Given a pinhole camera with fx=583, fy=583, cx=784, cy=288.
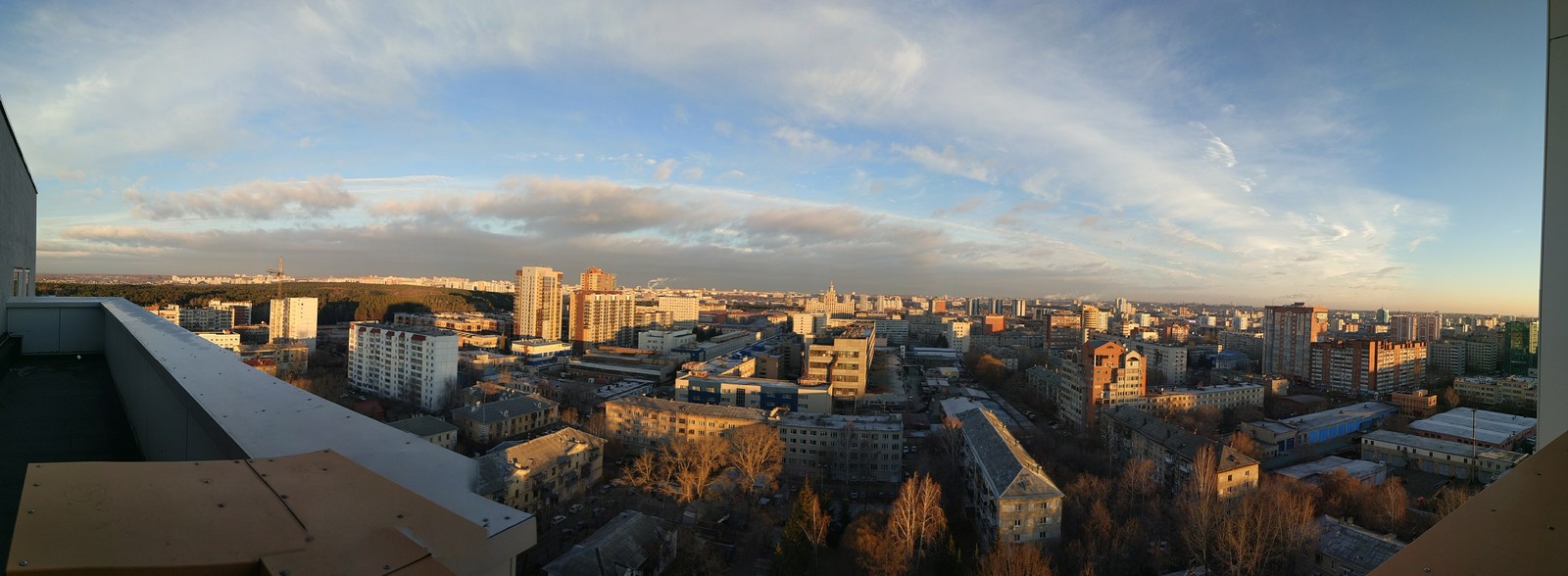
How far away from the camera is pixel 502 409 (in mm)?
8969

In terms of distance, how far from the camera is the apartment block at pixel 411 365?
11.0 m

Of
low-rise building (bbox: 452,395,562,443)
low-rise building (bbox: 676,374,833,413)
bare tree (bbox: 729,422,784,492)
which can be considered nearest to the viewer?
bare tree (bbox: 729,422,784,492)

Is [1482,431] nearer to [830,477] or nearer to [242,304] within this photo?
[830,477]

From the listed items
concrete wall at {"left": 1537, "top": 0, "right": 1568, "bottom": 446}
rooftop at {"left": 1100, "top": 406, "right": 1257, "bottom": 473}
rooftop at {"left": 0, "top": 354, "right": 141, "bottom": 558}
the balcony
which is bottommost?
rooftop at {"left": 1100, "top": 406, "right": 1257, "bottom": 473}

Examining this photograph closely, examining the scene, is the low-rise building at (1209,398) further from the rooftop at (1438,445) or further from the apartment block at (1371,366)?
the apartment block at (1371,366)

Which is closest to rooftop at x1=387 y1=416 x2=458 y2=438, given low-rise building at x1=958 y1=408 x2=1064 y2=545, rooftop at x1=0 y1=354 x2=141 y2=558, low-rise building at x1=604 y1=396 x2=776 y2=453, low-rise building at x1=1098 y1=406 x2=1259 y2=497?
low-rise building at x1=604 y1=396 x2=776 y2=453

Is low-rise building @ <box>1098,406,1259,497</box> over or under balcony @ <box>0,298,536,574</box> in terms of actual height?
under

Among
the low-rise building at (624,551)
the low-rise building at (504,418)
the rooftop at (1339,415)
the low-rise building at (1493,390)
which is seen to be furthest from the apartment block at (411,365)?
the low-rise building at (1493,390)

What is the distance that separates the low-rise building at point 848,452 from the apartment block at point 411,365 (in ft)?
23.2

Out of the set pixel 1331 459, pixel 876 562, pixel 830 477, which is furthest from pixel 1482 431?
pixel 876 562

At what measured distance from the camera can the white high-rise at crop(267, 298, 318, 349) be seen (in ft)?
54.5

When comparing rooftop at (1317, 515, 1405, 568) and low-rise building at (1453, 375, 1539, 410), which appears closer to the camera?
rooftop at (1317, 515, 1405, 568)

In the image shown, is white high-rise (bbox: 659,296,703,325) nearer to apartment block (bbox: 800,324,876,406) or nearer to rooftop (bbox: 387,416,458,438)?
apartment block (bbox: 800,324,876,406)

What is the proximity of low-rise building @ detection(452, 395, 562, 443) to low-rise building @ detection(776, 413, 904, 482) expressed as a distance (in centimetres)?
413
